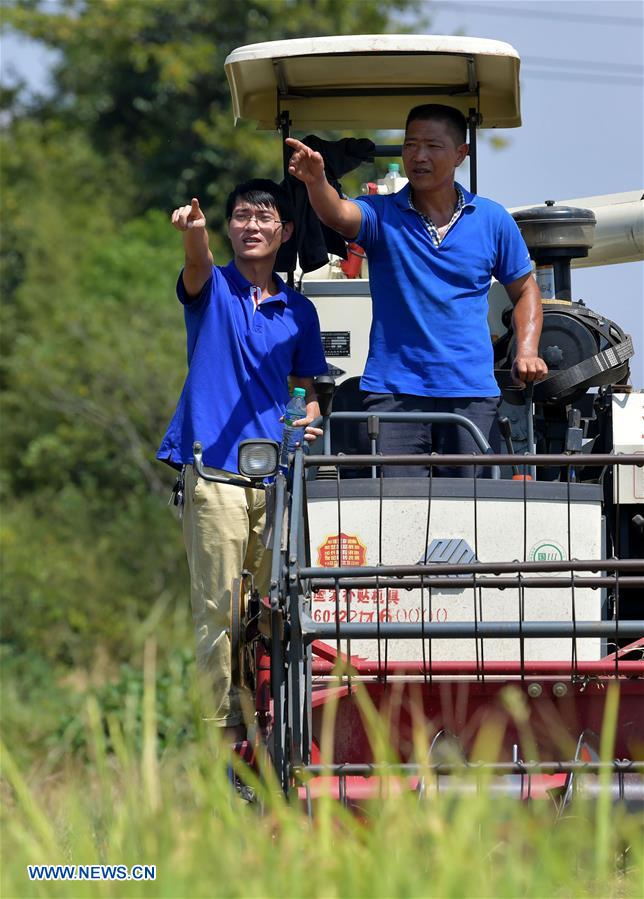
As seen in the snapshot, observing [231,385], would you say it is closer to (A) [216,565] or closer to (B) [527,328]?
(A) [216,565]

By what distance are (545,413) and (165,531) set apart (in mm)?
11929

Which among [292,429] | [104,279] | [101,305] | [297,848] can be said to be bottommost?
[297,848]

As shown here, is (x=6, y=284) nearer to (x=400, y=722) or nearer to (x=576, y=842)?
(x=400, y=722)

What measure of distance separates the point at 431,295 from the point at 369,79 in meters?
1.58

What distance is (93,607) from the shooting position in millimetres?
17312

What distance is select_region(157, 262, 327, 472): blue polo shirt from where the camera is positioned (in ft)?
18.2

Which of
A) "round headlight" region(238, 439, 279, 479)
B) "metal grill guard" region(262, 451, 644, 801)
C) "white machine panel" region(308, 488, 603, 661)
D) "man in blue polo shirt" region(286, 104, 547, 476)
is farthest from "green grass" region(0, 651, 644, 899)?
"man in blue polo shirt" region(286, 104, 547, 476)

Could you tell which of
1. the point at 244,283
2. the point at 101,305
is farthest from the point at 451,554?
the point at 101,305

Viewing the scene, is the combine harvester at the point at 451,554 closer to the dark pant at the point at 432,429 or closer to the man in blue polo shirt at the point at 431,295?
the dark pant at the point at 432,429

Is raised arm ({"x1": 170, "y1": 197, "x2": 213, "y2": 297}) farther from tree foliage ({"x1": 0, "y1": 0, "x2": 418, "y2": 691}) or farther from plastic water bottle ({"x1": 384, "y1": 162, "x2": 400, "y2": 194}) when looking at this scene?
tree foliage ({"x1": 0, "y1": 0, "x2": 418, "y2": 691})

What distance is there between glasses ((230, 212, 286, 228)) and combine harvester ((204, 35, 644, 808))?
0.63m

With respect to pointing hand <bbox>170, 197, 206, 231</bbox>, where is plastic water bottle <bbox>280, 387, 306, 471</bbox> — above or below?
below

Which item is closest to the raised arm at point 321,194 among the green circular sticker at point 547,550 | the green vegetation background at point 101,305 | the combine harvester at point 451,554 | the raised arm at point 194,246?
the raised arm at point 194,246

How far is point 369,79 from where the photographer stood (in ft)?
23.2
